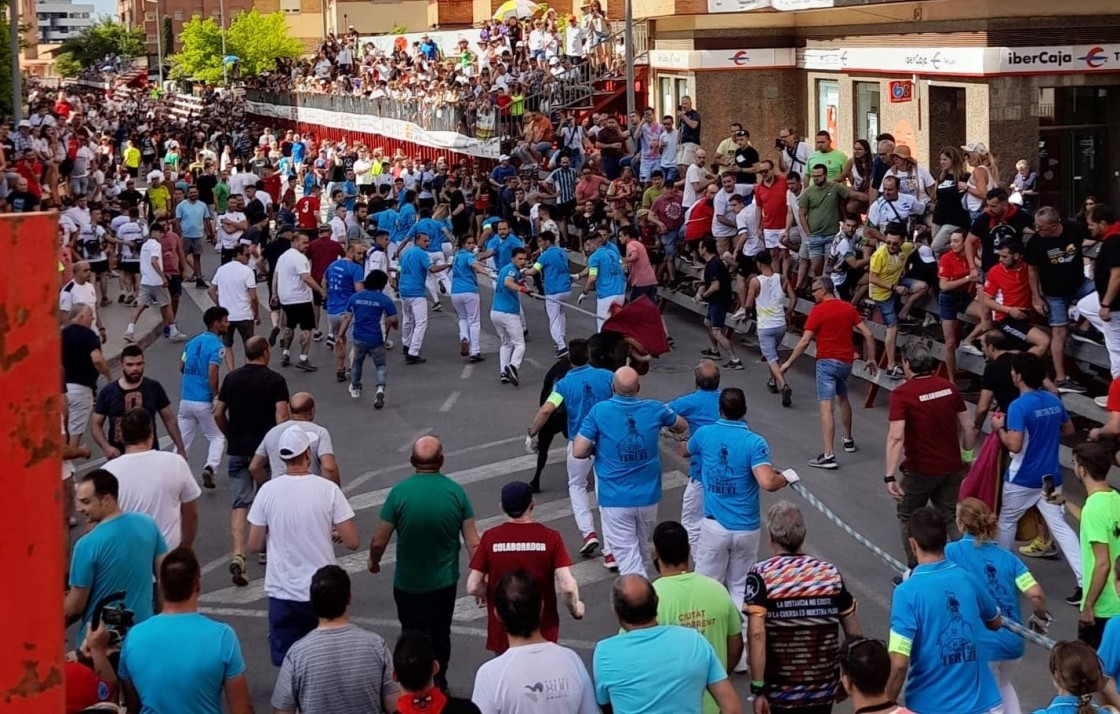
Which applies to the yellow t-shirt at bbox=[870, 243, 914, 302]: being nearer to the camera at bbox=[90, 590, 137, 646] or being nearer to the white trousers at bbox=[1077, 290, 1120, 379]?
the white trousers at bbox=[1077, 290, 1120, 379]

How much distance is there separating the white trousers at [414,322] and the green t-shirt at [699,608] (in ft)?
42.7

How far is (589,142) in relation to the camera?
1193 inches

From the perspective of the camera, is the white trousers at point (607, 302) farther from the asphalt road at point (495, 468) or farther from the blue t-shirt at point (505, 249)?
the blue t-shirt at point (505, 249)

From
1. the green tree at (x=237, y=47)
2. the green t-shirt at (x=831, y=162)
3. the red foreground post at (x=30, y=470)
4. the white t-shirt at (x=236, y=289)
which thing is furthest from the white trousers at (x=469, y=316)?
the green tree at (x=237, y=47)

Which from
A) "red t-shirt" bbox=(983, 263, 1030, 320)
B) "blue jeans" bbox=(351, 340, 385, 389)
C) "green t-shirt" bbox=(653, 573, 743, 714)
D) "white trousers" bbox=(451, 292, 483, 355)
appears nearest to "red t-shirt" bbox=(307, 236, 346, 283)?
"white trousers" bbox=(451, 292, 483, 355)

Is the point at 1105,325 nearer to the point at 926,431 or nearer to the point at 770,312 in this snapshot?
the point at 926,431

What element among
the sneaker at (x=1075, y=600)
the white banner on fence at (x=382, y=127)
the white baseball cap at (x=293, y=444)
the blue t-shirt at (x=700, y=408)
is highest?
the white banner on fence at (x=382, y=127)

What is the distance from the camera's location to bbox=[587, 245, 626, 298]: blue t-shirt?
764 inches

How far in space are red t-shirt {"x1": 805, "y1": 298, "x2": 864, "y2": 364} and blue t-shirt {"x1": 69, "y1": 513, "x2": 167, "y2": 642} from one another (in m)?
8.10

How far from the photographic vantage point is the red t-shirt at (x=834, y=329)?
48.2 ft

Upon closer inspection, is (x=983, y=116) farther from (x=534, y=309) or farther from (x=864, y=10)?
(x=534, y=309)

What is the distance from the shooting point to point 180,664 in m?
6.65

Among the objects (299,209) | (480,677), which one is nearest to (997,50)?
(299,209)

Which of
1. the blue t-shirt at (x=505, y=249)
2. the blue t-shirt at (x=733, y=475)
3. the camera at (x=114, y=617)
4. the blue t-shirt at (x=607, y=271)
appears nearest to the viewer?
the camera at (x=114, y=617)
